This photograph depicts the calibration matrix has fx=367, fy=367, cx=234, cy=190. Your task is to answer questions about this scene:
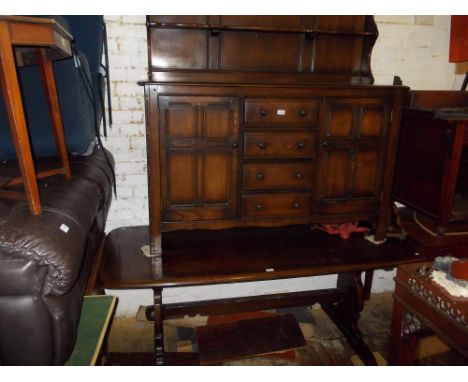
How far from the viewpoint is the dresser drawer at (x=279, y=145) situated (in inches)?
73.7

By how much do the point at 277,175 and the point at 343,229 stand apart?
2.22ft

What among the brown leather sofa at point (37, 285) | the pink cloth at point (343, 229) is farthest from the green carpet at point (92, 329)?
the pink cloth at point (343, 229)

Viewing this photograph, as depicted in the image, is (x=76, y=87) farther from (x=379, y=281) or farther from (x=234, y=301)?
(x=379, y=281)

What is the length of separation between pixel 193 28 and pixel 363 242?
5.31 feet

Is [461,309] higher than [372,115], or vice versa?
[372,115]

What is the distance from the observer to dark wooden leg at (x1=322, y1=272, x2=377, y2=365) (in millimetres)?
2219

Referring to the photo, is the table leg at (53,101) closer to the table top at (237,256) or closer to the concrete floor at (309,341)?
the table top at (237,256)

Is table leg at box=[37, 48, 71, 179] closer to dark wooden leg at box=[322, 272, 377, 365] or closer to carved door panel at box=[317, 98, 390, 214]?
carved door panel at box=[317, 98, 390, 214]

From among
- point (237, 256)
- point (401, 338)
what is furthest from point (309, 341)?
point (237, 256)

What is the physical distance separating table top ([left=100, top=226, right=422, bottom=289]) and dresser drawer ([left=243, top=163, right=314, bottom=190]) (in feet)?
1.32

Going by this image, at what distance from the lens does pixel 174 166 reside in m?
1.83

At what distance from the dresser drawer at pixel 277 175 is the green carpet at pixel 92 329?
929mm

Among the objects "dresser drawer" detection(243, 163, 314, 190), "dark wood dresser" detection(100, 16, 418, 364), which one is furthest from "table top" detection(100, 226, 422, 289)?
"dresser drawer" detection(243, 163, 314, 190)
